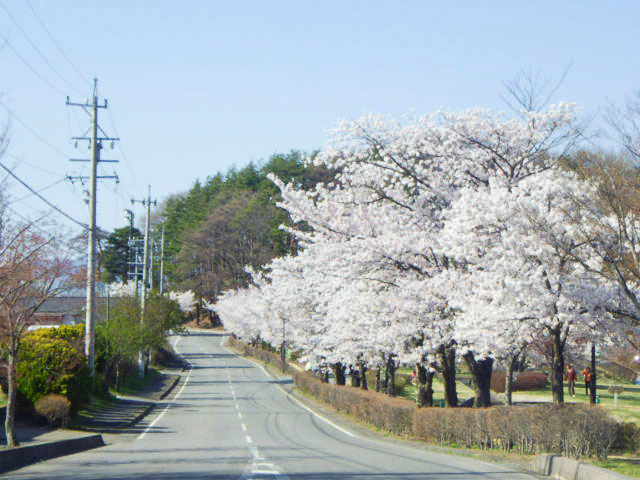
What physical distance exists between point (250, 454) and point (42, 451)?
190 inches

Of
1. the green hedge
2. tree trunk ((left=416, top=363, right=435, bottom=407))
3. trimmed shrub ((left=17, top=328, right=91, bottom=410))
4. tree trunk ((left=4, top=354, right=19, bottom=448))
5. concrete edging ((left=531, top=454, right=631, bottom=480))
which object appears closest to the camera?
concrete edging ((left=531, top=454, right=631, bottom=480))

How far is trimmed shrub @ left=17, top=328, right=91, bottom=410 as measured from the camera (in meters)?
24.0

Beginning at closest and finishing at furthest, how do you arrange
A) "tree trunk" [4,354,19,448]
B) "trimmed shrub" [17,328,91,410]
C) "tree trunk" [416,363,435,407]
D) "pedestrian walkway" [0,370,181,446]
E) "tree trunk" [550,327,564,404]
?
1. "tree trunk" [550,327,564,404]
2. "tree trunk" [4,354,19,448]
3. "pedestrian walkway" [0,370,181,446]
4. "trimmed shrub" [17,328,91,410]
5. "tree trunk" [416,363,435,407]

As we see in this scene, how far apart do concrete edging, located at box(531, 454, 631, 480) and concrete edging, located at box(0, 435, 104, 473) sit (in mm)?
10617

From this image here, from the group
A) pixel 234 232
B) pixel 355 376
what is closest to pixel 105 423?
pixel 355 376

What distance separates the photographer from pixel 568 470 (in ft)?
43.4

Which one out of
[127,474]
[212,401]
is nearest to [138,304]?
[212,401]

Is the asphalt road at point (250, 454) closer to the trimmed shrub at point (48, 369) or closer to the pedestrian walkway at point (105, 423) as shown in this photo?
the pedestrian walkway at point (105, 423)

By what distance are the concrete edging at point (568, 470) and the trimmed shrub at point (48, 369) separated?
1600cm

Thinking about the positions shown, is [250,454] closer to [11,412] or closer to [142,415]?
[11,412]

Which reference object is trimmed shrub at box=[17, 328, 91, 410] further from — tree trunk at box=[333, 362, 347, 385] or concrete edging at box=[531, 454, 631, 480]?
tree trunk at box=[333, 362, 347, 385]

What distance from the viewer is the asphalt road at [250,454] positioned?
43.4 feet

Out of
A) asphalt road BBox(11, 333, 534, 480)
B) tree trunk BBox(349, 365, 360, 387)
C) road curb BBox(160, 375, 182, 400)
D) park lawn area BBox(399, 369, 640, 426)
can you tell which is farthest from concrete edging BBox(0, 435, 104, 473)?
park lawn area BBox(399, 369, 640, 426)

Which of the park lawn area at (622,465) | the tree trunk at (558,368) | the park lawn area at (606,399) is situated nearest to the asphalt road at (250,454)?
the park lawn area at (622,465)
